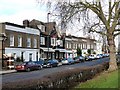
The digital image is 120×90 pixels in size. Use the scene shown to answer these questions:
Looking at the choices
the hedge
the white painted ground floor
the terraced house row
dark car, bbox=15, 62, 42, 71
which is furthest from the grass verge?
the white painted ground floor

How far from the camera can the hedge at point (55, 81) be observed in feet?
34.2

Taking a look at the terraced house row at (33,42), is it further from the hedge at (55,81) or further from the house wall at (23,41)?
the hedge at (55,81)

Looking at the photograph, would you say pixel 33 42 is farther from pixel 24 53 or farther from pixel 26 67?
pixel 26 67

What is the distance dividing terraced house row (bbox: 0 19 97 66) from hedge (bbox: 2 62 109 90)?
63.3ft

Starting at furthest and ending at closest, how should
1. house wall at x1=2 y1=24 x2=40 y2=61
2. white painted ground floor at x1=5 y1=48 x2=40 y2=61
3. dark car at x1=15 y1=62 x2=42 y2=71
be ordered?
white painted ground floor at x1=5 y1=48 x2=40 y2=61, house wall at x1=2 y1=24 x2=40 y2=61, dark car at x1=15 y1=62 x2=42 y2=71

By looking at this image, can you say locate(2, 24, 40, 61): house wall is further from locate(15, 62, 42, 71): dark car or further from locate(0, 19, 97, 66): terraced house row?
locate(15, 62, 42, 71): dark car

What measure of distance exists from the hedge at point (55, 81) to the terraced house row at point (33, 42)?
19287 mm

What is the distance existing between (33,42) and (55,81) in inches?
1938

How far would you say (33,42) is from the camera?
204 ft

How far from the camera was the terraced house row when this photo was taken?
51.3 metres

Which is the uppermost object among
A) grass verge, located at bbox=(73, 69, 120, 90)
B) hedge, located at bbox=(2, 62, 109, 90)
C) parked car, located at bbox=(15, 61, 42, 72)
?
hedge, located at bbox=(2, 62, 109, 90)

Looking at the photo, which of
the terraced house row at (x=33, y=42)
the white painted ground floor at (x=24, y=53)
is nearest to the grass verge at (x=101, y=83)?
the terraced house row at (x=33, y=42)

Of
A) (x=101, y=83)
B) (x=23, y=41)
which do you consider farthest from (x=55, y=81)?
(x=23, y=41)

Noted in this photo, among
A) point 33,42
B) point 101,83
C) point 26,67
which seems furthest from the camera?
point 33,42
